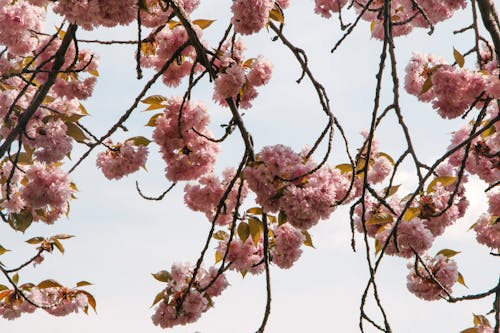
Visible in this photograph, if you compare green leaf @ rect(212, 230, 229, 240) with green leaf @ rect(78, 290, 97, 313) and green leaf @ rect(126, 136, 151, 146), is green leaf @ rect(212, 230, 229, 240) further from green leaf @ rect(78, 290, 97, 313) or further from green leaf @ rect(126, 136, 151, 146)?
green leaf @ rect(78, 290, 97, 313)

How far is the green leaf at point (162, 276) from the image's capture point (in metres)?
3.01

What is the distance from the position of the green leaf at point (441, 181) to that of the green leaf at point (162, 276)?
1.38 m

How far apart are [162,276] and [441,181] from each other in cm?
146

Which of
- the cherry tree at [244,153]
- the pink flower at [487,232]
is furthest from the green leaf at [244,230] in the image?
the pink flower at [487,232]

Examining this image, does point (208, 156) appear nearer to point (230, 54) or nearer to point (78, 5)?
point (230, 54)

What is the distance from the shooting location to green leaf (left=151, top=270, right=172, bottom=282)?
9.88 ft

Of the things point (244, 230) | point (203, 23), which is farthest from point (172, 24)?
point (244, 230)

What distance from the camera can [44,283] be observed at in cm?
360

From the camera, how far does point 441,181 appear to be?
271 cm

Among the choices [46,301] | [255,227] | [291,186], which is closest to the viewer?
[291,186]

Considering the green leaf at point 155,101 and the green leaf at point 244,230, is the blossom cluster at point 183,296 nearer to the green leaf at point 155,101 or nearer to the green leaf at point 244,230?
the green leaf at point 244,230

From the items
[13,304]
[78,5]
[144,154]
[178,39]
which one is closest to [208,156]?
[144,154]

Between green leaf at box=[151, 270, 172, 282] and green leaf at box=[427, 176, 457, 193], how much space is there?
1.38 m

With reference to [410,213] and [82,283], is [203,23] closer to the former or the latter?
[410,213]
